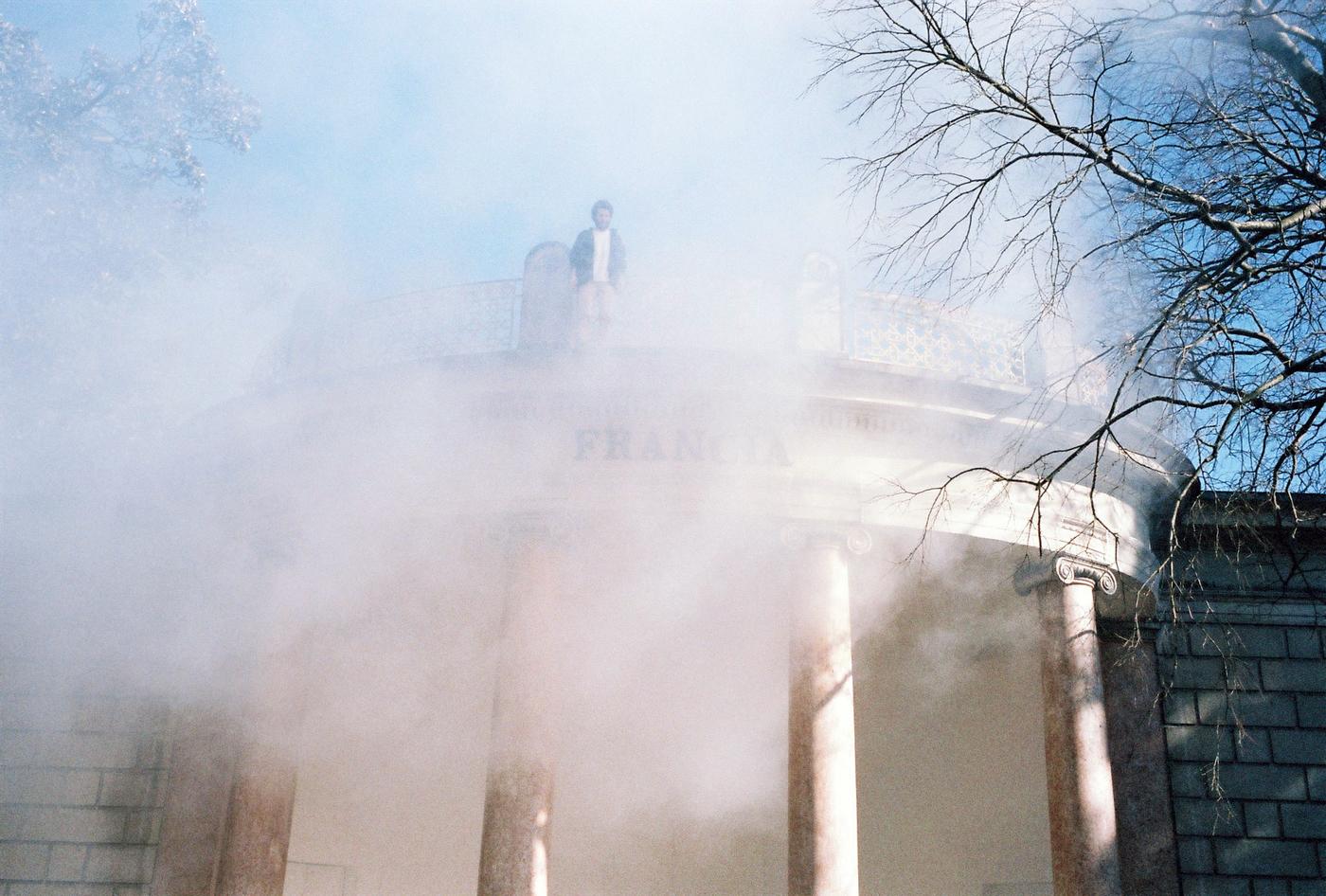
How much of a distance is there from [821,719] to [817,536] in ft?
5.30

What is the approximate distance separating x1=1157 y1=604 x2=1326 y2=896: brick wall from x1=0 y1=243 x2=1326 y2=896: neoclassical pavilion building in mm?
34

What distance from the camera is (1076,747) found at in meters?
10.6

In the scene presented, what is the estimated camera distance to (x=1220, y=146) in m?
6.57

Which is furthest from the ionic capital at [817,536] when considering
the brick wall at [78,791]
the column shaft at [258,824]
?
the brick wall at [78,791]

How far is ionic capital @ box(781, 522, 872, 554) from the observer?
10.3 meters

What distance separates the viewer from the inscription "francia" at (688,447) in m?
10.5

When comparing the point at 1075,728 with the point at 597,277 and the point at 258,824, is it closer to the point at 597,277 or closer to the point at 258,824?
the point at 597,277

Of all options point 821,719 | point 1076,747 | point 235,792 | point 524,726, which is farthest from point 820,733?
point 235,792

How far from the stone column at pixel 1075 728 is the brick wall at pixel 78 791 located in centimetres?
894

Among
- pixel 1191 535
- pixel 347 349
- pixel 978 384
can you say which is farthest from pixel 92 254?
pixel 1191 535

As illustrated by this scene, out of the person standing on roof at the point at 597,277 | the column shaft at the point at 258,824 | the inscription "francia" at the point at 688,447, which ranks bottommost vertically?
the column shaft at the point at 258,824

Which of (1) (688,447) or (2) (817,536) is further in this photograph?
(1) (688,447)

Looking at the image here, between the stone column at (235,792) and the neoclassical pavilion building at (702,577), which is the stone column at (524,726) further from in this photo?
the stone column at (235,792)

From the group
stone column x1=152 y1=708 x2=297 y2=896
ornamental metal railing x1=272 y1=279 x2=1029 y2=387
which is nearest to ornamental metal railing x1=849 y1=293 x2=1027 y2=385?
ornamental metal railing x1=272 y1=279 x2=1029 y2=387
